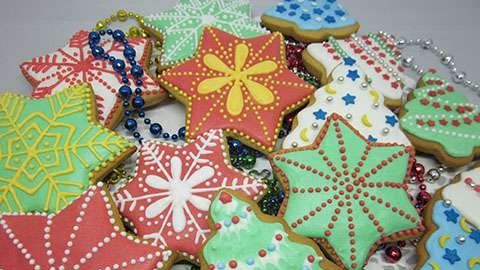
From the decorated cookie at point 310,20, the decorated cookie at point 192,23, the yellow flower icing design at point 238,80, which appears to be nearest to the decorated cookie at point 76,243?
the yellow flower icing design at point 238,80

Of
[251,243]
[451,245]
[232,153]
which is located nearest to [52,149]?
[232,153]

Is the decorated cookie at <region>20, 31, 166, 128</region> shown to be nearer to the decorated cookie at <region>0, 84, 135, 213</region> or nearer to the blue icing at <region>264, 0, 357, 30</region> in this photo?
the decorated cookie at <region>0, 84, 135, 213</region>

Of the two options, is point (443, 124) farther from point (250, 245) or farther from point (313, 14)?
point (250, 245)

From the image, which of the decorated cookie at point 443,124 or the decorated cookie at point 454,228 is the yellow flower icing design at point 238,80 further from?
the decorated cookie at point 454,228

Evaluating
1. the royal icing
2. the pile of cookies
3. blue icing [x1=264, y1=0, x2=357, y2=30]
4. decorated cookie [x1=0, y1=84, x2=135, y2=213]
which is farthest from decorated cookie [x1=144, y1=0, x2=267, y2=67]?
the royal icing

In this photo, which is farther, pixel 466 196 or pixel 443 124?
pixel 443 124

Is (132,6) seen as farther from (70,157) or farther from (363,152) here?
(363,152)
